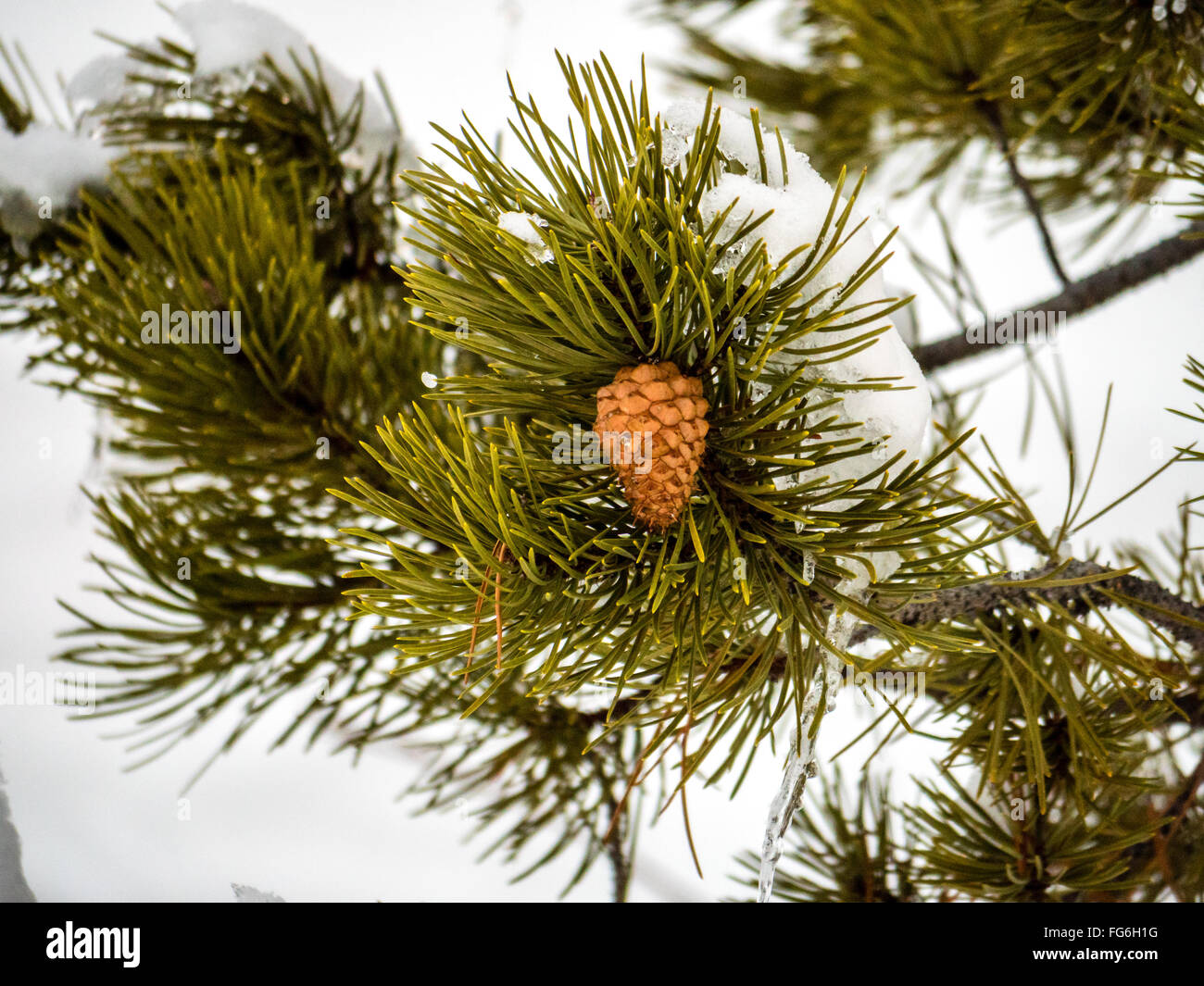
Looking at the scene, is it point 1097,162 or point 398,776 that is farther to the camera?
point 398,776

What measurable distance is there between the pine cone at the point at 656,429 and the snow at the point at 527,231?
0.04 metres

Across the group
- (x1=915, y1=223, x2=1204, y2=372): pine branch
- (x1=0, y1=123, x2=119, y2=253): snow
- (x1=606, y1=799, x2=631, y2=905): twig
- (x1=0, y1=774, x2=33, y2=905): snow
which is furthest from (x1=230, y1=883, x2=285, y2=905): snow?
(x1=915, y1=223, x2=1204, y2=372): pine branch

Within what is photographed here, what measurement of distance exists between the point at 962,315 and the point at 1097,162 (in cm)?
20

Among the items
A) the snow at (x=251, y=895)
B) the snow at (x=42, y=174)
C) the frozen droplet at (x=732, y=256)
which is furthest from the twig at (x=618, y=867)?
the snow at (x=42, y=174)

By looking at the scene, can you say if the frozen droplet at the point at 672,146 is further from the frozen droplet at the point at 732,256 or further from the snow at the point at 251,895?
the snow at the point at 251,895

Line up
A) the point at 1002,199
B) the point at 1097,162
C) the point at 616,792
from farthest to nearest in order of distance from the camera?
the point at 1002,199, the point at 1097,162, the point at 616,792

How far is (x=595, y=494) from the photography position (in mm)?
261

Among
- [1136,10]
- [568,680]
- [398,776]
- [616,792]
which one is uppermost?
[1136,10]

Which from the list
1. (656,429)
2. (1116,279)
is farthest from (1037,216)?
(656,429)

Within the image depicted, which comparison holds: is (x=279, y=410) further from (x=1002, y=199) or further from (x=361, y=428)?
(x=1002, y=199)

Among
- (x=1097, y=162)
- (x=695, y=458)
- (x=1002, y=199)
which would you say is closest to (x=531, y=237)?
(x=695, y=458)

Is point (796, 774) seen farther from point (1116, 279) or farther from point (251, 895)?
point (1116, 279)

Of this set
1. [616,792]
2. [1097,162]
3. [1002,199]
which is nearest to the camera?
[616,792]

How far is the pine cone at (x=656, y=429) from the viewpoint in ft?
0.77
